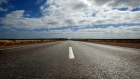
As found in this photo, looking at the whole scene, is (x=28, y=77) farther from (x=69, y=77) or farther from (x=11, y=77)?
(x=69, y=77)

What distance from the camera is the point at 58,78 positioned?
6.33 ft

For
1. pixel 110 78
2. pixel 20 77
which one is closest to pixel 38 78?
pixel 20 77

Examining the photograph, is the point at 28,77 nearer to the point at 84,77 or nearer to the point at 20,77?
the point at 20,77

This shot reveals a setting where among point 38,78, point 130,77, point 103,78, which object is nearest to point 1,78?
point 38,78

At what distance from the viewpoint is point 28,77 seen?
1.98 meters

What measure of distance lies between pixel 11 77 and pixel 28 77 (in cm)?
34

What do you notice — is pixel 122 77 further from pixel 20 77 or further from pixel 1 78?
pixel 1 78

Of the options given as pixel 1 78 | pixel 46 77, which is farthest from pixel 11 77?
pixel 46 77

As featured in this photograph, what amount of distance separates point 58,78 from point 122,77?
1.27 meters

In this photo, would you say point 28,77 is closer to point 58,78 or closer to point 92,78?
point 58,78

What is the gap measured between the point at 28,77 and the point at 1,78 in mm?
498

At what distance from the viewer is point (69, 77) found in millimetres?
1985

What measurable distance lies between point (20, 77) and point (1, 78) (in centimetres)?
34

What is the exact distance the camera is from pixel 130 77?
1960 millimetres
